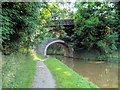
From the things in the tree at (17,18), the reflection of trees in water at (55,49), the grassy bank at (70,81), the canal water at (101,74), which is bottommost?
the canal water at (101,74)

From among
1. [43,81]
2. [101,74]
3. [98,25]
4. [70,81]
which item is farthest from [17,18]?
[98,25]

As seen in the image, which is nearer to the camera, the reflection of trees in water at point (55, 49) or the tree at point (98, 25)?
the tree at point (98, 25)

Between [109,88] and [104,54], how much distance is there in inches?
713

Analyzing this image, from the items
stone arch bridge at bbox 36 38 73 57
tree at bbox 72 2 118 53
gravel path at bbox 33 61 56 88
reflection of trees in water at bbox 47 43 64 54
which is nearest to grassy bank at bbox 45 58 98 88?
gravel path at bbox 33 61 56 88

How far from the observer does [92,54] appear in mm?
29656

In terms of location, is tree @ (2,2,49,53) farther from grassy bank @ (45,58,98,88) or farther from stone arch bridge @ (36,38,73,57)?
stone arch bridge @ (36,38,73,57)

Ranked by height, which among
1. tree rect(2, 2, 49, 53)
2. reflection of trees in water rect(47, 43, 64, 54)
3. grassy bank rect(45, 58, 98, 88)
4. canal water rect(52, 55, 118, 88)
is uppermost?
tree rect(2, 2, 49, 53)

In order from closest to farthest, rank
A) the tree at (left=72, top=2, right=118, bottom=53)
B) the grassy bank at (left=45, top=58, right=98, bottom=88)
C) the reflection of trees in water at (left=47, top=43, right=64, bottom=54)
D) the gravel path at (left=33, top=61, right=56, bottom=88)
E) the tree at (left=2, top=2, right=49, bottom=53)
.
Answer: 1. the tree at (left=2, top=2, right=49, bottom=53)
2. the gravel path at (left=33, top=61, right=56, bottom=88)
3. the grassy bank at (left=45, top=58, right=98, bottom=88)
4. the tree at (left=72, top=2, right=118, bottom=53)
5. the reflection of trees in water at (left=47, top=43, right=64, bottom=54)

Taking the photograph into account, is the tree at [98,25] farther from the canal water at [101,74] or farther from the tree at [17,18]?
the tree at [17,18]

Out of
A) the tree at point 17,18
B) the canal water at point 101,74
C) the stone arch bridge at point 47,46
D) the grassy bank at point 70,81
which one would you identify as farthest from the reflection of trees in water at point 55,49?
the tree at point 17,18

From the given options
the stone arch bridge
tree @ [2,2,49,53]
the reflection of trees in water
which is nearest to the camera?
tree @ [2,2,49,53]

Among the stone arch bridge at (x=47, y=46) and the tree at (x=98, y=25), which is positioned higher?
the tree at (x=98, y=25)

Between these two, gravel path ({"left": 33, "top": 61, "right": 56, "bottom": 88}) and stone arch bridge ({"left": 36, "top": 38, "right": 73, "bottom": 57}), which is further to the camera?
stone arch bridge ({"left": 36, "top": 38, "right": 73, "bottom": 57})

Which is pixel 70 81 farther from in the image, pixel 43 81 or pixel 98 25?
pixel 98 25
